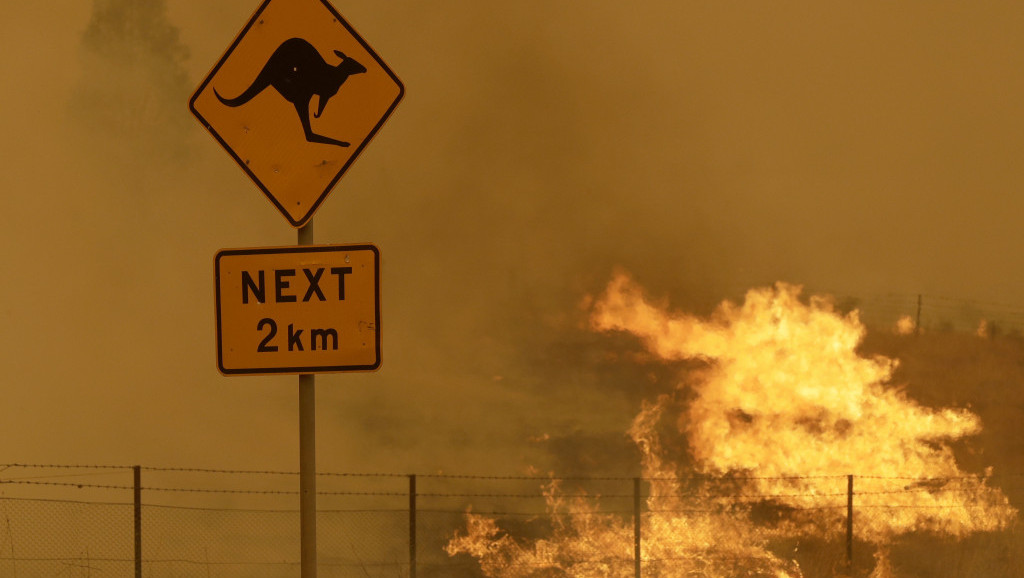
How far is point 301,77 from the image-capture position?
4.16 metres

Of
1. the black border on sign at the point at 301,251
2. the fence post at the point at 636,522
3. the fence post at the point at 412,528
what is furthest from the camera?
the fence post at the point at 636,522

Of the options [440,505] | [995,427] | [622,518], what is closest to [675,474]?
[622,518]

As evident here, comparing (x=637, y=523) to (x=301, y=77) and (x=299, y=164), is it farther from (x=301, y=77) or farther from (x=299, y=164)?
(x=301, y=77)

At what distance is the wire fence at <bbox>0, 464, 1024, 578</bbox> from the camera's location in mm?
9242

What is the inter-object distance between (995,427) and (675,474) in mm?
3660

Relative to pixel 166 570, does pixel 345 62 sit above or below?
above

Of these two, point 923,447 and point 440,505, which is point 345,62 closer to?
point 440,505

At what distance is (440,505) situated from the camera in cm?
971

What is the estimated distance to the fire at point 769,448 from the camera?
9.69m

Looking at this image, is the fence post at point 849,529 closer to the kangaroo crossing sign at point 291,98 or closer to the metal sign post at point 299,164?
the metal sign post at point 299,164

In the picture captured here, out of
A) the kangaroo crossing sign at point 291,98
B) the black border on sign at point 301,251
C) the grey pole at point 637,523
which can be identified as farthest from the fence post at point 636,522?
the kangaroo crossing sign at point 291,98

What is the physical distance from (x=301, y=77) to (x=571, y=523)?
676 centimetres

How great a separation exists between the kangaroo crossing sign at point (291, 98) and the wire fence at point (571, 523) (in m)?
5.53

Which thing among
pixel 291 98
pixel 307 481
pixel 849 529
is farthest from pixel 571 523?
pixel 291 98
